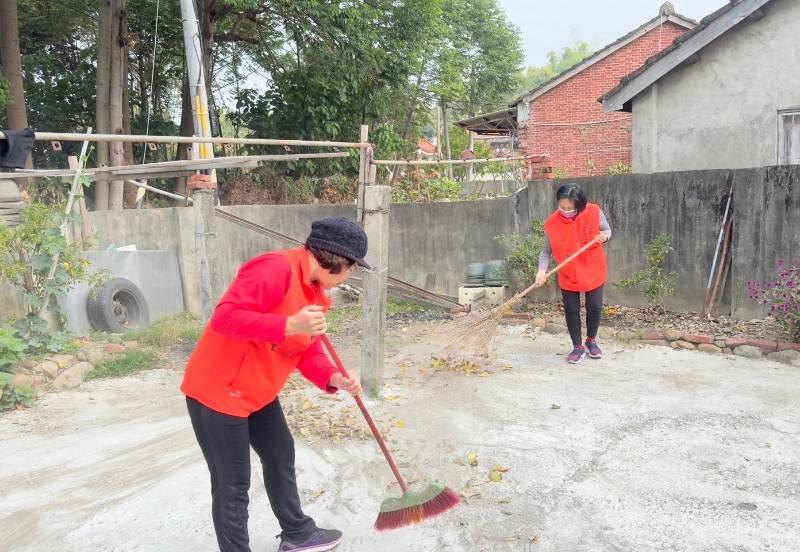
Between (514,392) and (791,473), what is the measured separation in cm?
207

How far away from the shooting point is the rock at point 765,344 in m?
5.94

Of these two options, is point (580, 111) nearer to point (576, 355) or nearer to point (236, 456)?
point (576, 355)

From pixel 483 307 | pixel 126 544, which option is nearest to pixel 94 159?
pixel 483 307

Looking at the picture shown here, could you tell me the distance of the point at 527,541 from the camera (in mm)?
3080

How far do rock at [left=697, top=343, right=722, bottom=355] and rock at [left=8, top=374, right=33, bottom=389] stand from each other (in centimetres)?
599

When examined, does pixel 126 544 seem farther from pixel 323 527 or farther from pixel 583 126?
pixel 583 126

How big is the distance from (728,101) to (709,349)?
4339mm

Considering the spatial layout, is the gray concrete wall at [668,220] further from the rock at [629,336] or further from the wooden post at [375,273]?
the wooden post at [375,273]

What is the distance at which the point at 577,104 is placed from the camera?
19234mm

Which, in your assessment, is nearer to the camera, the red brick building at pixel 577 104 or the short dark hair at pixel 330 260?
the short dark hair at pixel 330 260

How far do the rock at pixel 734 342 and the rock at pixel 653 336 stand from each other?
578 mm

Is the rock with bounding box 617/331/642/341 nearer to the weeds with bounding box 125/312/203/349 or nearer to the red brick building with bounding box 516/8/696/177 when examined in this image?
the weeds with bounding box 125/312/203/349

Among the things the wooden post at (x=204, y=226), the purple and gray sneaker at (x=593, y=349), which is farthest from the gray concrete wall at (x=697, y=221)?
the wooden post at (x=204, y=226)

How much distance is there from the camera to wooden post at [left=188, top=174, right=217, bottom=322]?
17.2ft
